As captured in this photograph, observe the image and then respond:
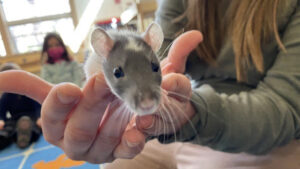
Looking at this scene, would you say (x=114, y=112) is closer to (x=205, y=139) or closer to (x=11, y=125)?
(x=205, y=139)

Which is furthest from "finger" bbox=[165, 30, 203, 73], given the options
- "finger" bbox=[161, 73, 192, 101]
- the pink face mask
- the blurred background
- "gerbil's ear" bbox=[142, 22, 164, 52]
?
the blurred background

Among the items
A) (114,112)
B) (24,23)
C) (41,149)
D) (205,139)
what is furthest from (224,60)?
(24,23)

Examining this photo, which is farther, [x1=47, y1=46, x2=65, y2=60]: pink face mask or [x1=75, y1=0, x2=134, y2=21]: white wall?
[x1=75, y1=0, x2=134, y2=21]: white wall

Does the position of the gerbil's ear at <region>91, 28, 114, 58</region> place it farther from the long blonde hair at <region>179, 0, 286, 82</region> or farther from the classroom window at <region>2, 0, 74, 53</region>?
the classroom window at <region>2, 0, 74, 53</region>

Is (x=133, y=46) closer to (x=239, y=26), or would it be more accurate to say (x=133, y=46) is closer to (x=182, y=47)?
(x=182, y=47)

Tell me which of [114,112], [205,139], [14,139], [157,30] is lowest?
[14,139]

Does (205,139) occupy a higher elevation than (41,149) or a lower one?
higher

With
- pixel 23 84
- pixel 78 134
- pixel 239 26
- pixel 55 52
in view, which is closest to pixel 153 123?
pixel 78 134
